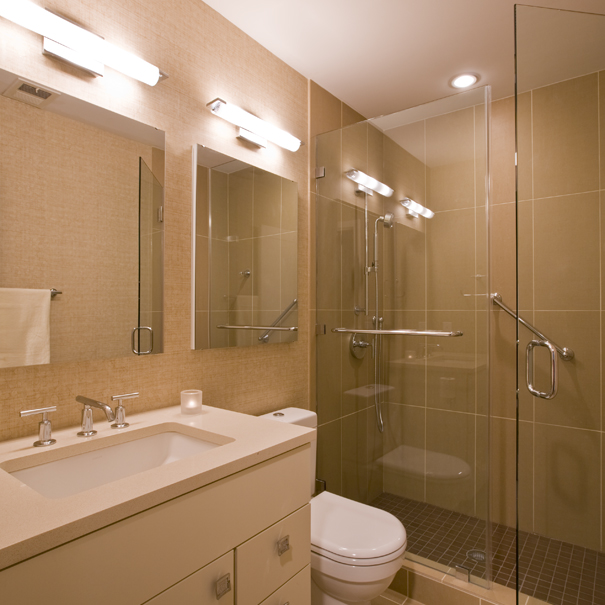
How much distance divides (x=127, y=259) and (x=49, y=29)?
2.21 feet

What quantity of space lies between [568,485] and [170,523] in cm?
115

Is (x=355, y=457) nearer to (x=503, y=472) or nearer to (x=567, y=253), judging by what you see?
(x=503, y=472)

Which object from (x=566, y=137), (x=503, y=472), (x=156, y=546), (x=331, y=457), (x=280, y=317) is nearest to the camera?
(x=156, y=546)

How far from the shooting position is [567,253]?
1.26 metres

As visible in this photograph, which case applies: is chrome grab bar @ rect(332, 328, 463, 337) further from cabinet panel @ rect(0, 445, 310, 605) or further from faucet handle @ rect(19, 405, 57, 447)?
faucet handle @ rect(19, 405, 57, 447)

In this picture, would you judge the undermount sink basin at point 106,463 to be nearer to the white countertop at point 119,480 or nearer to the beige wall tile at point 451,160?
the white countertop at point 119,480

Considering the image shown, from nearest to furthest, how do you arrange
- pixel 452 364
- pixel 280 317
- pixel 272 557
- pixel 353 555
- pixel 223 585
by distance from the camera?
pixel 223 585 → pixel 272 557 → pixel 353 555 → pixel 452 364 → pixel 280 317

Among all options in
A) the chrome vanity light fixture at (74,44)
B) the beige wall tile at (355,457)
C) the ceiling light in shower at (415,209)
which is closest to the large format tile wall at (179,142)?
the chrome vanity light fixture at (74,44)

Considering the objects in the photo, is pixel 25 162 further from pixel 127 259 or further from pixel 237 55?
pixel 237 55

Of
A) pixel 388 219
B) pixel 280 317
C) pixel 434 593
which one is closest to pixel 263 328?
pixel 280 317

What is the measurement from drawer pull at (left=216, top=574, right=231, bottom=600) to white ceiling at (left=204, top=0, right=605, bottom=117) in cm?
198

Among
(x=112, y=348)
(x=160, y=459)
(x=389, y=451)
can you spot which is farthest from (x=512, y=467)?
(x=112, y=348)

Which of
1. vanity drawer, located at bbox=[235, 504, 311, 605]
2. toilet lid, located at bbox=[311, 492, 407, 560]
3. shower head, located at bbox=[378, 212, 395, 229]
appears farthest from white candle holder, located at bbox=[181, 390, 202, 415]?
shower head, located at bbox=[378, 212, 395, 229]

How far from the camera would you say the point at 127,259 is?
1.42m
